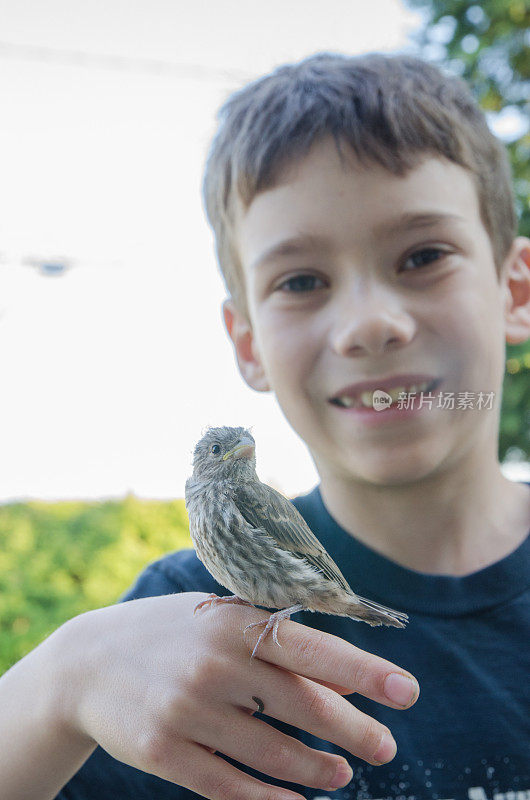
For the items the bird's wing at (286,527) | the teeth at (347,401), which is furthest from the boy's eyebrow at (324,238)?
the bird's wing at (286,527)

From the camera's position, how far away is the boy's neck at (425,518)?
2.63 feet

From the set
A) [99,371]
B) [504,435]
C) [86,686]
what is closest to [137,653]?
[86,686]

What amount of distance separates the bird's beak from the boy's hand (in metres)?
0.20

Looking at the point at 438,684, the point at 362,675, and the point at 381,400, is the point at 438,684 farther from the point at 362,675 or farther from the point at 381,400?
the point at 381,400

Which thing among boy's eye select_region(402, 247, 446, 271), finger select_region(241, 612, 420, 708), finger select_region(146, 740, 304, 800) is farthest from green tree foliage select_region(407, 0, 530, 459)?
finger select_region(146, 740, 304, 800)

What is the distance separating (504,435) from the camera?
957 millimetres

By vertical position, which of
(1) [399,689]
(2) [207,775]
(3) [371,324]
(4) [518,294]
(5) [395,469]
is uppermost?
(4) [518,294]

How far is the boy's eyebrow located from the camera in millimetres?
663

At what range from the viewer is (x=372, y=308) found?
A: 0.60 m

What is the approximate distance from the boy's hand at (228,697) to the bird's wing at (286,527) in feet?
0.22

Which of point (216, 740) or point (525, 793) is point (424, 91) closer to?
point (216, 740)

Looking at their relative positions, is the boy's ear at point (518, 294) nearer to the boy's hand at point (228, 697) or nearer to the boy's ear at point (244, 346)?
the boy's ear at point (244, 346)

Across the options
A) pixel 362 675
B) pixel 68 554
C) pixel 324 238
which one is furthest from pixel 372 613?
pixel 68 554

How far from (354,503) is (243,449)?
0.31 meters
